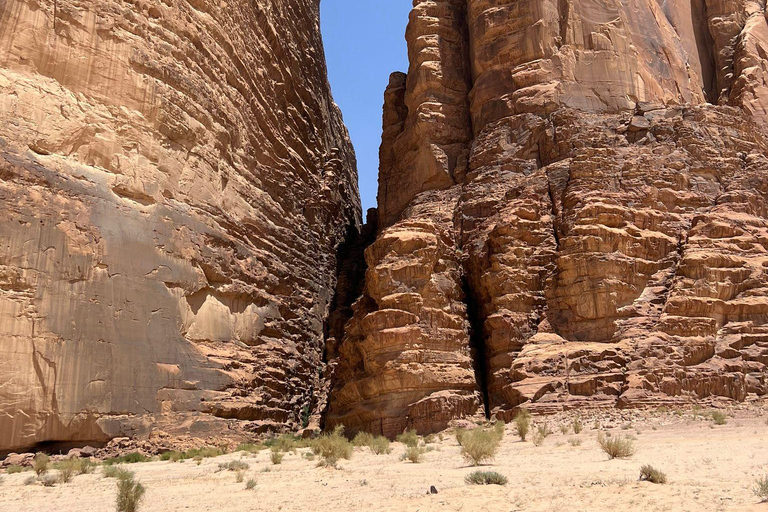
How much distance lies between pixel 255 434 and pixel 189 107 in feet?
34.6

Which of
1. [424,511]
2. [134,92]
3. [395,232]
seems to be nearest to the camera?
[424,511]

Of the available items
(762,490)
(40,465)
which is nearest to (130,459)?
(40,465)

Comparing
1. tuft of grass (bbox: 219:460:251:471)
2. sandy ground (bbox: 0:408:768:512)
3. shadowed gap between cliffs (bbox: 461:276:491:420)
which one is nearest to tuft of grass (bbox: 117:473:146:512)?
sandy ground (bbox: 0:408:768:512)

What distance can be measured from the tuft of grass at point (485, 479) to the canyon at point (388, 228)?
10.8m

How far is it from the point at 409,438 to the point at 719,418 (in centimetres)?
771

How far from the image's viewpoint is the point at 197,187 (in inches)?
915

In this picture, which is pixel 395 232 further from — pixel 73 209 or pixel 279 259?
pixel 73 209

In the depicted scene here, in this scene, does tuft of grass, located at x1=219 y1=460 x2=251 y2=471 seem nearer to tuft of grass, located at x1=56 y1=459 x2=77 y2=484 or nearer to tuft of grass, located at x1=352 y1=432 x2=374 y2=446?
tuft of grass, located at x1=56 y1=459 x2=77 y2=484

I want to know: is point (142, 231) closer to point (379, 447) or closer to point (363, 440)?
point (363, 440)

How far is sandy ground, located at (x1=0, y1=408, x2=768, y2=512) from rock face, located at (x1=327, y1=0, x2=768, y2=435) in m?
4.76

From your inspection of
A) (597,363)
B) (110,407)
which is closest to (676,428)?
(597,363)

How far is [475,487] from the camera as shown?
10195 mm

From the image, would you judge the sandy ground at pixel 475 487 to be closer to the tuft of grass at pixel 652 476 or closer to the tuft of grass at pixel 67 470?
the tuft of grass at pixel 652 476

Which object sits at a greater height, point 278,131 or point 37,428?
point 278,131
